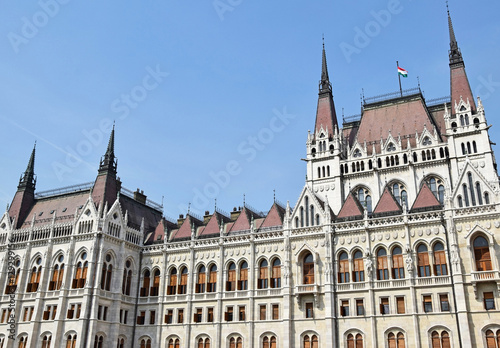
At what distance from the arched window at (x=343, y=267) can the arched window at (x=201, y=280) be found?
14483 mm

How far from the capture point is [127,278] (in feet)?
178

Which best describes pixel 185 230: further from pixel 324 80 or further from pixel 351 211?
pixel 324 80

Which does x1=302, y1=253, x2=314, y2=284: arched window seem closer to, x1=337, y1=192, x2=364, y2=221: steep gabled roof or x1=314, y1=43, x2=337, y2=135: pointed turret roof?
x1=337, y1=192, x2=364, y2=221: steep gabled roof

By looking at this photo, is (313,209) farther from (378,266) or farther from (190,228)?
(190,228)

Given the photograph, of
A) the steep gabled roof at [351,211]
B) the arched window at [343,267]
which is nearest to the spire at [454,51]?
the steep gabled roof at [351,211]

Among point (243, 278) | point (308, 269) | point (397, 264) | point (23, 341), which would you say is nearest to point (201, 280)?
point (243, 278)

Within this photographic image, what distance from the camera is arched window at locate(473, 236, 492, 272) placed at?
131 ft

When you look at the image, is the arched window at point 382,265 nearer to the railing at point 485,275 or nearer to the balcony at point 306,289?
the balcony at point 306,289

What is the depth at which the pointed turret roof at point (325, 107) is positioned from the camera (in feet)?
193

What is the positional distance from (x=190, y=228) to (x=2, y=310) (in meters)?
21.9

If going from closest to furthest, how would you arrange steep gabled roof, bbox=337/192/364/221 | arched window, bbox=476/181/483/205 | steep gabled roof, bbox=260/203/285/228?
1. arched window, bbox=476/181/483/205
2. steep gabled roof, bbox=337/192/364/221
3. steep gabled roof, bbox=260/203/285/228

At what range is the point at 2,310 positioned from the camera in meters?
54.0

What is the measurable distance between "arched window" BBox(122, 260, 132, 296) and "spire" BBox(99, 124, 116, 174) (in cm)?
1143

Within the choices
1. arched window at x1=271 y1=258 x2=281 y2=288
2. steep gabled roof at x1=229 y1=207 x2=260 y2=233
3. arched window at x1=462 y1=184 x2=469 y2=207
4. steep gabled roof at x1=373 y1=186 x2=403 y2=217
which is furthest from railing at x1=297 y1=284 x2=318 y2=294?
arched window at x1=462 y1=184 x2=469 y2=207
